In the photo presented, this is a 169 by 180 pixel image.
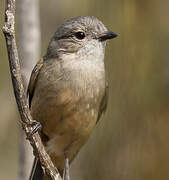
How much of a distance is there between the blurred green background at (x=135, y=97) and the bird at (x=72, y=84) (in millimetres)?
169

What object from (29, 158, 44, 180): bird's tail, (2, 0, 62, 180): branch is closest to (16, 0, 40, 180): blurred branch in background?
(29, 158, 44, 180): bird's tail

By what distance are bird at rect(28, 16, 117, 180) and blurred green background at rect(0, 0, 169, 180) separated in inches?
6.7

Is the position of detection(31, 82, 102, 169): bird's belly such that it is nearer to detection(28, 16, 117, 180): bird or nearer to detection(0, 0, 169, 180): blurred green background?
detection(28, 16, 117, 180): bird

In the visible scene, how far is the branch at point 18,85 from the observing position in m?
4.01

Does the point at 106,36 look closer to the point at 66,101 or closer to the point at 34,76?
the point at 66,101

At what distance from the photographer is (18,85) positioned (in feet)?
13.8

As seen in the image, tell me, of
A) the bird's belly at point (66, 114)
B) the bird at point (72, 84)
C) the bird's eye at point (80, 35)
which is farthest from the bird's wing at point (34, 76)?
the bird's eye at point (80, 35)

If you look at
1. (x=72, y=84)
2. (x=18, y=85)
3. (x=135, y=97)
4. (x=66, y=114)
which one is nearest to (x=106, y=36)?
(x=72, y=84)

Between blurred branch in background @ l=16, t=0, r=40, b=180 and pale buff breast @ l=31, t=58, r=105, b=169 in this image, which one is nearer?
pale buff breast @ l=31, t=58, r=105, b=169

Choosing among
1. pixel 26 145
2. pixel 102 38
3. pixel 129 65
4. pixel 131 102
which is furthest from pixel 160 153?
pixel 26 145

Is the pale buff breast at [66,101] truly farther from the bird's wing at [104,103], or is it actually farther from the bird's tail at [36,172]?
the bird's tail at [36,172]

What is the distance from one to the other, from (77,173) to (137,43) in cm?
272

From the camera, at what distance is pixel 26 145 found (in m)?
6.11

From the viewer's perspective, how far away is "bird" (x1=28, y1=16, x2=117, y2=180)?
5.39 meters
